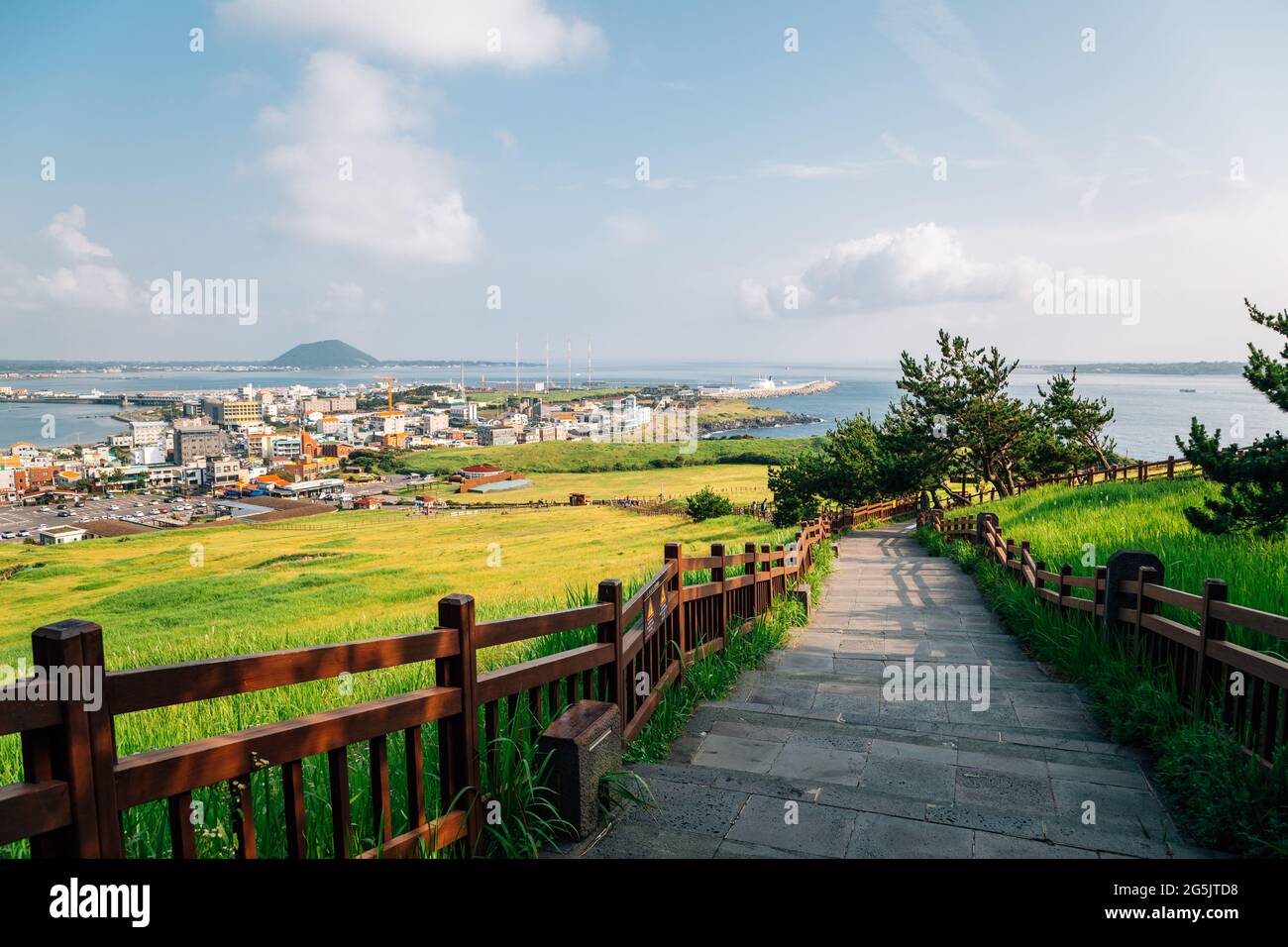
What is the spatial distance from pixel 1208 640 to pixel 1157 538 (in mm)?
6916

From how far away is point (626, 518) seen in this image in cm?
5850

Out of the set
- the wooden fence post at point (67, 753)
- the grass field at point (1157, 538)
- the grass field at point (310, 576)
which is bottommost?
the grass field at point (310, 576)

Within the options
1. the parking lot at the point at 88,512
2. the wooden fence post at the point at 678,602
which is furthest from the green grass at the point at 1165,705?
the parking lot at the point at 88,512

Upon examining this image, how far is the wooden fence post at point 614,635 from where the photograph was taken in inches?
180

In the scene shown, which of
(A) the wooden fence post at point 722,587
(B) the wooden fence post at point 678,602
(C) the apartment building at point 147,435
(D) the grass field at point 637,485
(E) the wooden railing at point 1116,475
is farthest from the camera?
(C) the apartment building at point 147,435

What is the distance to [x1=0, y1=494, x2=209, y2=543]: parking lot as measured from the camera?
84394 mm

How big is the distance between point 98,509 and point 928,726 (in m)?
117

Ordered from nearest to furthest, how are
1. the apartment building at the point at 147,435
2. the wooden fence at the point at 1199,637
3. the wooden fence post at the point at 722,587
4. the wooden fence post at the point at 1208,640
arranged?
the wooden fence at the point at 1199,637, the wooden fence post at the point at 1208,640, the wooden fence post at the point at 722,587, the apartment building at the point at 147,435

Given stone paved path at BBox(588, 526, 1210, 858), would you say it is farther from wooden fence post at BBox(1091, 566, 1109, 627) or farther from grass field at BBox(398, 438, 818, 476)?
grass field at BBox(398, 438, 818, 476)

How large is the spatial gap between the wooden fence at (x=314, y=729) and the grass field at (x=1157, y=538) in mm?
4633

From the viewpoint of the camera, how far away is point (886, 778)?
4.50m

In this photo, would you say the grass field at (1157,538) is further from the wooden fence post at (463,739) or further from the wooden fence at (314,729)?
the wooden fence post at (463,739)

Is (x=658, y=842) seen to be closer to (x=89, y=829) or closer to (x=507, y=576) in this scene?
(x=89, y=829)

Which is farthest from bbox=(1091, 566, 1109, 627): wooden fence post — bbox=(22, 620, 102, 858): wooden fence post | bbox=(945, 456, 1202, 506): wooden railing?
bbox=(945, 456, 1202, 506): wooden railing
